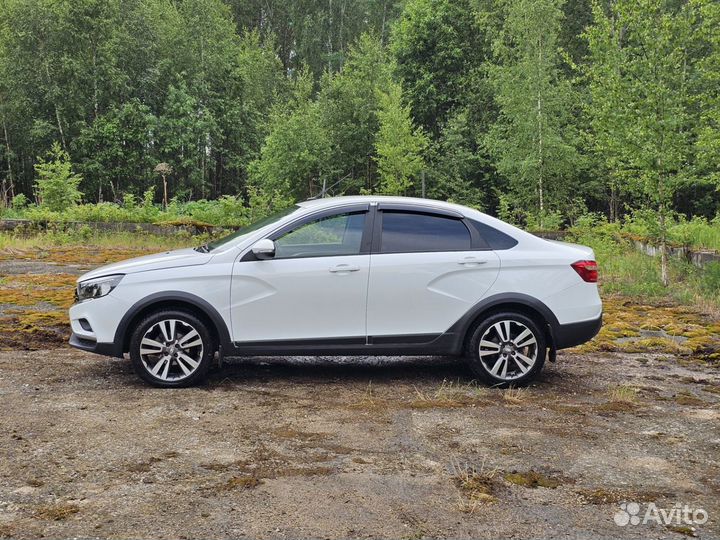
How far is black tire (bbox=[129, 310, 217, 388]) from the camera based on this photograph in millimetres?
6539

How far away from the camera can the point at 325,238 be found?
22.7 feet

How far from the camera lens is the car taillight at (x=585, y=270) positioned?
6.89 m

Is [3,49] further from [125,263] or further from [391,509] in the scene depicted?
[391,509]

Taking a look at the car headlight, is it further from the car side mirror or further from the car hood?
the car side mirror

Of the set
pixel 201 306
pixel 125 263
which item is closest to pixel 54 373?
pixel 125 263

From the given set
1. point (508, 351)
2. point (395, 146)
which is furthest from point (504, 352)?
point (395, 146)

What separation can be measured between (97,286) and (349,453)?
308 cm

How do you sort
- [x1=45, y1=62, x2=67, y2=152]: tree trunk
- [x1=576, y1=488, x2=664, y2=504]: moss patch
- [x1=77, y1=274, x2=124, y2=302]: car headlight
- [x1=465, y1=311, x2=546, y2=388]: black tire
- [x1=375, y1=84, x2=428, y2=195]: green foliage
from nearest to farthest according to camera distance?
[x1=576, y1=488, x2=664, y2=504]: moss patch → [x1=77, y1=274, x2=124, y2=302]: car headlight → [x1=465, y1=311, x2=546, y2=388]: black tire → [x1=375, y1=84, x2=428, y2=195]: green foliage → [x1=45, y1=62, x2=67, y2=152]: tree trunk

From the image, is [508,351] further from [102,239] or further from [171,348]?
[102,239]

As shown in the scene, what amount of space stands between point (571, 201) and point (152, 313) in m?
26.7

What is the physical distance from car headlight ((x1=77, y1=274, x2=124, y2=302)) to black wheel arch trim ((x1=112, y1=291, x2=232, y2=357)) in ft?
0.99

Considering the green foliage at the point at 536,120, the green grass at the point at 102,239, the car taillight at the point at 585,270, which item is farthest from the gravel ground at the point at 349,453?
the green foliage at the point at 536,120

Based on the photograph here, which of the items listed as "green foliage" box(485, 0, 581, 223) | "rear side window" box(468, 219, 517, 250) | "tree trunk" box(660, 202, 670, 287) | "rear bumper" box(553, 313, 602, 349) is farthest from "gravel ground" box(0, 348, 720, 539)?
"green foliage" box(485, 0, 581, 223)

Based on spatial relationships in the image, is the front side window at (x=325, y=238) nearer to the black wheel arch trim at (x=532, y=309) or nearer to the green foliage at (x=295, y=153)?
the black wheel arch trim at (x=532, y=309)
